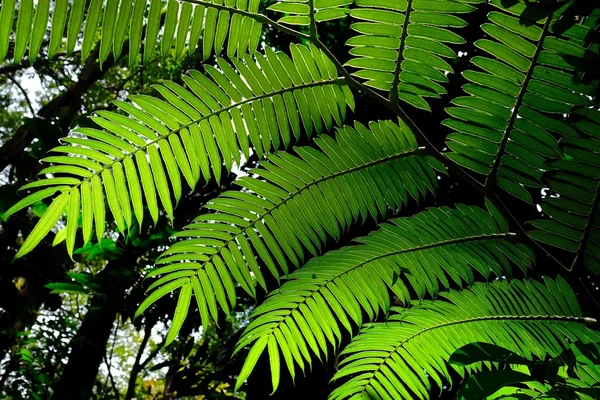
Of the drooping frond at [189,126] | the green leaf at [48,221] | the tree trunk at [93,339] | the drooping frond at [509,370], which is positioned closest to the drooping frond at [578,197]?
the drooping frond at [509,370]

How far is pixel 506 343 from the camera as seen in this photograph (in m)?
0.89

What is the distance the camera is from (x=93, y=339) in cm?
332

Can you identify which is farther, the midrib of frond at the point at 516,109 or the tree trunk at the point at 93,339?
the tree trunk at the point at 93,339

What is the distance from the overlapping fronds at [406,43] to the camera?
717 millimetres

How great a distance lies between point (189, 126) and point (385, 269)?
0.39 metres

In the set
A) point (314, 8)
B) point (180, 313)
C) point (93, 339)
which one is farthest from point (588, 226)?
point (93, 339)

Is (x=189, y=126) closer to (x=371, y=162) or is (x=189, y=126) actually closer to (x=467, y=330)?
(x=371, y=162)

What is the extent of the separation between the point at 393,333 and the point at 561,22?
0.59 meters

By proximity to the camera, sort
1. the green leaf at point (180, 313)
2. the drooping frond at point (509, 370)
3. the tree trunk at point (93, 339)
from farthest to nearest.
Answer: the tree trunk at point (93, 339) → the green leaf at point (180, 313) → the drooping frond at point (509, 370)

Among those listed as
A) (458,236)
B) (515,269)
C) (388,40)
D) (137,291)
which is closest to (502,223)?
(458,236)

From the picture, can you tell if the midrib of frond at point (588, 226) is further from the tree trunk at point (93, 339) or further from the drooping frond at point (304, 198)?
the tree trunk at point (93, 339)

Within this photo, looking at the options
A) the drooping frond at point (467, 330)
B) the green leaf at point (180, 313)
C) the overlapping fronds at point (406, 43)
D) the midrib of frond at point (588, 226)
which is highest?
the overlapping fronds at point (406, 43)

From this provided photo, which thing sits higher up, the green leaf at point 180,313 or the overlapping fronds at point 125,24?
the overlapping fronds at point 125,24

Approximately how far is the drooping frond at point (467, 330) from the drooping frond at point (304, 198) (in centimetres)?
22
